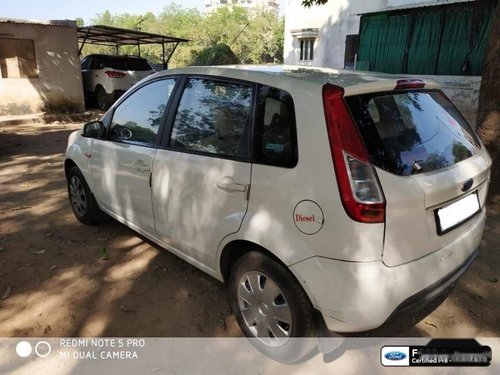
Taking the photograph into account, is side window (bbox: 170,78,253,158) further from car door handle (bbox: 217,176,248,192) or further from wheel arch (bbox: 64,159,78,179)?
wheel arch (bbox: 64,159,78,179)

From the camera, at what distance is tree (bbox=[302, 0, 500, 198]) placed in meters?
4.68

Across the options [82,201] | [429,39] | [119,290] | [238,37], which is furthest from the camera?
[238,37]

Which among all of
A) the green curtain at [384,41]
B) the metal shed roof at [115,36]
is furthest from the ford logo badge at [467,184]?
the green curtain at [384,41]

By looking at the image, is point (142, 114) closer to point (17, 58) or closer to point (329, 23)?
point (17, 58)

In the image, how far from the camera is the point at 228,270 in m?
2.70

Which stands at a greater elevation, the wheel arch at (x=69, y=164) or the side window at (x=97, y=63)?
the side window at (x=97, y=63)

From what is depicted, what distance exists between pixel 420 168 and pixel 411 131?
0.88ft

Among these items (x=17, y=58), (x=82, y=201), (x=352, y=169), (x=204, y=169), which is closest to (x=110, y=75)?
(x=17, y=58)

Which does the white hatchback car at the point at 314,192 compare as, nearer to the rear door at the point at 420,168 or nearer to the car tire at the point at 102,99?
the rear door at the point at 420,168

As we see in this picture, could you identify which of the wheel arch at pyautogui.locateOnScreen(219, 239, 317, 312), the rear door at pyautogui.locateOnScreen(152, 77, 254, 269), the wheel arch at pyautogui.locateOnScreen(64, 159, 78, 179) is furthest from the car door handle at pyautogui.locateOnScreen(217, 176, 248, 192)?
the wheel arch at pyautogui.locateOnScreen(64, 159, 78, 179)

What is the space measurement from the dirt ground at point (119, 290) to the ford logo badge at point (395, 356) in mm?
177

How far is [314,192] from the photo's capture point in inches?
80.3

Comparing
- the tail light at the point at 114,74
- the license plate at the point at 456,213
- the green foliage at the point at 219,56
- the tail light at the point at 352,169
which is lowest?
the license plate at the point at 456,213

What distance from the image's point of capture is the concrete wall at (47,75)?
11.6 m
